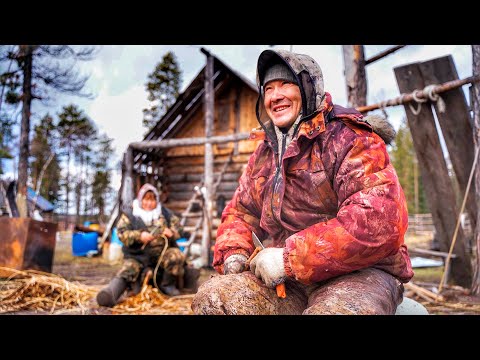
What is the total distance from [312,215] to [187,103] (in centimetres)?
877

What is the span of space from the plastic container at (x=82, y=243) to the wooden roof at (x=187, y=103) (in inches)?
103

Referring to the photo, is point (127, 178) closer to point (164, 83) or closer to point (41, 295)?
point (41, 295)

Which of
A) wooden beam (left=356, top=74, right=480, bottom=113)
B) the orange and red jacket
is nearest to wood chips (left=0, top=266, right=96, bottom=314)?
the orange and red jacket

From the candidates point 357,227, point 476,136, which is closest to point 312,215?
point 357,227

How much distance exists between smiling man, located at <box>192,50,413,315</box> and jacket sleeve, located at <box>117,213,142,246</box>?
135 inches

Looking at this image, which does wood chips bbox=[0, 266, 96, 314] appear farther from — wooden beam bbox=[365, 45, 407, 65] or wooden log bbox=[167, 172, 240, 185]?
wooden log bbox=[167, 172, 240, 185]

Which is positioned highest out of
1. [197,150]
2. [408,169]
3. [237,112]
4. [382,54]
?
[408,169]

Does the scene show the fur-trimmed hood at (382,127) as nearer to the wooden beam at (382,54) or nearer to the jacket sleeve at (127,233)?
the wooden beam at (382,54)

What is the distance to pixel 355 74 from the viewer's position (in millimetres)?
4418

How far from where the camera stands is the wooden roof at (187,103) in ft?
29.8

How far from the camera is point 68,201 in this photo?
509 inches
